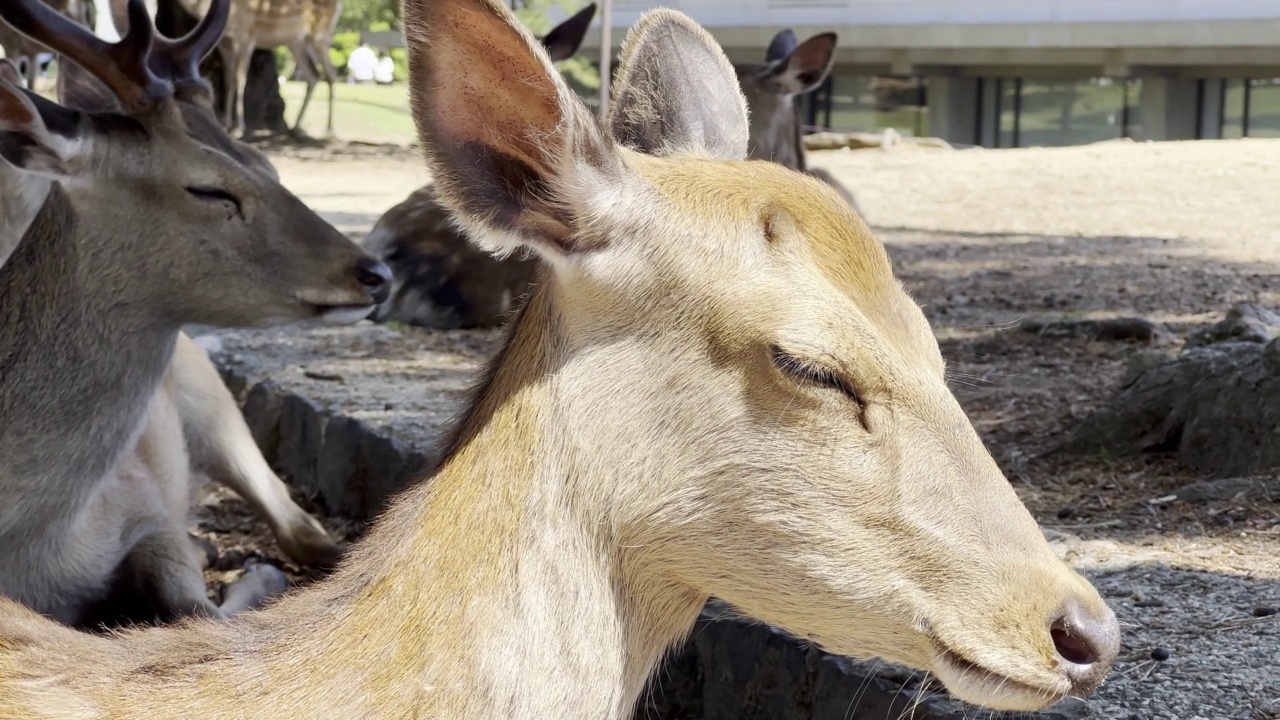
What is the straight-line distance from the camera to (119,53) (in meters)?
4.63

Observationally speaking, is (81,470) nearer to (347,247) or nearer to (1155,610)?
(347,247)

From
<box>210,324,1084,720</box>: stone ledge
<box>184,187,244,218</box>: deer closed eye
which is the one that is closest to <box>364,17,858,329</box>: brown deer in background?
<box>210,324,1084,720</box>: stone ledge

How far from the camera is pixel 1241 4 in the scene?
25172 mm

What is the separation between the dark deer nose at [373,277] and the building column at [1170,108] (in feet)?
76.6

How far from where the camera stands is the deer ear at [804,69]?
9344 millimetres

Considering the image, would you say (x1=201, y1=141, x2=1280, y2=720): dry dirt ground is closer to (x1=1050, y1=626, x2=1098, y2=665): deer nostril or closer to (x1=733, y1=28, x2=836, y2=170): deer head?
(x1=1050, y1=626, x2=1098, y2=665): deer nostril

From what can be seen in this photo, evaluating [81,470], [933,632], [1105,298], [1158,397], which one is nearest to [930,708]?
[933,632]

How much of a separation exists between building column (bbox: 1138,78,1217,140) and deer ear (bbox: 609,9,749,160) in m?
24.6

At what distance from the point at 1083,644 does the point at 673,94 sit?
1.34 m

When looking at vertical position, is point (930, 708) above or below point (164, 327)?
below

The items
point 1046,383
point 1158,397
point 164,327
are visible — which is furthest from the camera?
point 1046,383

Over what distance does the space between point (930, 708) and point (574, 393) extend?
4.16 ft

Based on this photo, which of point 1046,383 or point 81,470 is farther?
point 1046,383

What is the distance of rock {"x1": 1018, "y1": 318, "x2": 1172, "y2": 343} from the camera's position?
7.53 meters
